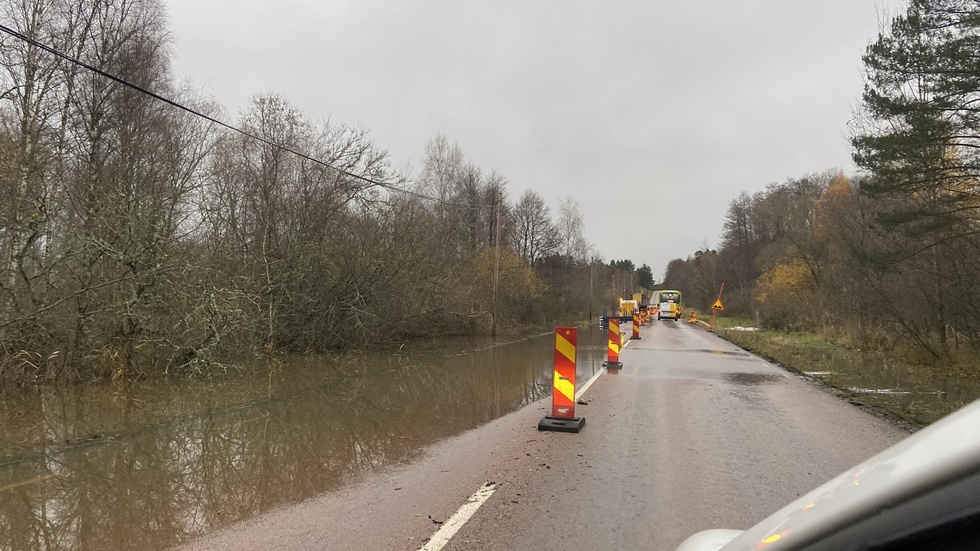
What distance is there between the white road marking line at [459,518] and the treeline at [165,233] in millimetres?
8839

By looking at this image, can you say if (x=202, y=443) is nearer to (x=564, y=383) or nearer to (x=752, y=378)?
(x=564, y=383)

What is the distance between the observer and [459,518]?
4574 mm

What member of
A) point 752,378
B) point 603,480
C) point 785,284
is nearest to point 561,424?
point 603,480

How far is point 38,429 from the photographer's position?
26.8ft

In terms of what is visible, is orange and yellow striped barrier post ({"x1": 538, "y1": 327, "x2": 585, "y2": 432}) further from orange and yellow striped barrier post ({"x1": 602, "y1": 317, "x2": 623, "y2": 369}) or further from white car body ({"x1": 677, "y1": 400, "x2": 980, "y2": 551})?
orange and yellow striped barrier post ({"x1": 602, "y1": 317, "x2": 623, "y2": 369})

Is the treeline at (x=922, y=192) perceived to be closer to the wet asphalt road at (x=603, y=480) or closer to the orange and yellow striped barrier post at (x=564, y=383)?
the wet asphalt road at (x=603, y=480)

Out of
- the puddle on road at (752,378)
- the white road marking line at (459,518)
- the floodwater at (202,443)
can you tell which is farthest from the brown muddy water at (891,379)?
the white road marking line at (459,518)

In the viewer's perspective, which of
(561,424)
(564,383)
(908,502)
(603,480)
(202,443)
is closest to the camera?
(908,502)

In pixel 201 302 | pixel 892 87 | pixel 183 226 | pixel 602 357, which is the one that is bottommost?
pixel 602 357

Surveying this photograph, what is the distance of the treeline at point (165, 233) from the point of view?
10.8 meters

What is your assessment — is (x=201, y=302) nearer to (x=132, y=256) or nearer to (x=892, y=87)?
(x=132, y=256)

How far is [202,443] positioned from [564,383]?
4.97m

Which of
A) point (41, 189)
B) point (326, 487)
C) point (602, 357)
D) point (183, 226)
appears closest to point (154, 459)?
point (326, 487)

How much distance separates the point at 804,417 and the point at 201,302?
1153 cm
